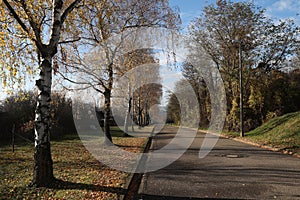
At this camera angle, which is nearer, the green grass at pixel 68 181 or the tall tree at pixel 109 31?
the green grass at pixel 68 181

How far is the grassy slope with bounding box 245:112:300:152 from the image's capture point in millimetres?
12962

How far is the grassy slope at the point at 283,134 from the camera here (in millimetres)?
12962

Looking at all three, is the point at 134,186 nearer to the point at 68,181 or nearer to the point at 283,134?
the point at 68,181

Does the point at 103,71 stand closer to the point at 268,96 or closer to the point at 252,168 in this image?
the point at 252,168

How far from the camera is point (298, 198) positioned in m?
5.18

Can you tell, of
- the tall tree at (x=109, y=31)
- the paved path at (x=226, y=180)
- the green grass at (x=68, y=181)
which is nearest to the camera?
the green grass at (x=68, y=181)

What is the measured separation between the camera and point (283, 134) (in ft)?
49.1

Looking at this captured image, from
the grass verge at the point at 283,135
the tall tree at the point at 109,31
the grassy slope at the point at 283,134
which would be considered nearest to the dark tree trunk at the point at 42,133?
the tall tree at the point at 109,31

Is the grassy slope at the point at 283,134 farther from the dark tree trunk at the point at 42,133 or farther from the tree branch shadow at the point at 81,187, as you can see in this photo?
the dark tree trunk at the point at 42,133

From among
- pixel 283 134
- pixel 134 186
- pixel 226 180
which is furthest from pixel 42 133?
pixel 283 134

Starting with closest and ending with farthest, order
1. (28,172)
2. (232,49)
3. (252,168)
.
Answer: (28,172) → (252,168) → (232,49)

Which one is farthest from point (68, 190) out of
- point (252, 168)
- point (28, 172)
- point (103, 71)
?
point (103, 71)

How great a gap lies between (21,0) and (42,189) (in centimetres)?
423

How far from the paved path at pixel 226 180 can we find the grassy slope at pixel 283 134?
3660 mm
